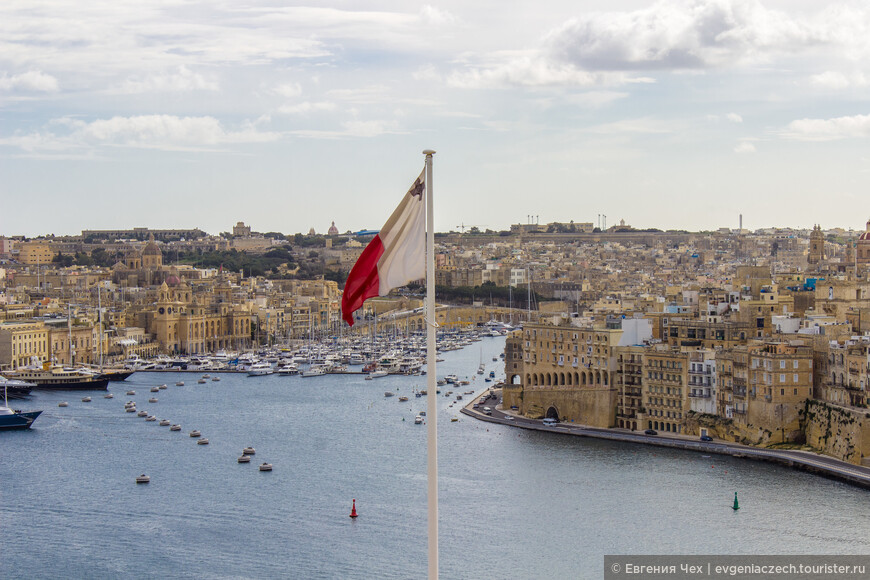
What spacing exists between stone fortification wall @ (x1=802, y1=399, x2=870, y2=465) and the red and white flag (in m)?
14.4

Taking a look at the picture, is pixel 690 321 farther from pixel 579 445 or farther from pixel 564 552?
pixel 564 552

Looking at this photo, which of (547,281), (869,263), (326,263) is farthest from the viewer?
(326,263)

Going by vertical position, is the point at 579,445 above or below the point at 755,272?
below

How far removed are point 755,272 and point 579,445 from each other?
870cm

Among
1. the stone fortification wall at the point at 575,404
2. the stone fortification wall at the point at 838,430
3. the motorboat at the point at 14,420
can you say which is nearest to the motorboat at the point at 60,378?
the motorboat at the point at 14,420

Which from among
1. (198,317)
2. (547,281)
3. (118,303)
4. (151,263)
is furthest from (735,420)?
(151,263)

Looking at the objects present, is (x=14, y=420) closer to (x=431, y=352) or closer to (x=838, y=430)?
(x=838, y=430)

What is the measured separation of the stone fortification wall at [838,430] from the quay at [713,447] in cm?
17

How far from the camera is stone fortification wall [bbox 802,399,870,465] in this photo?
63.7 feet

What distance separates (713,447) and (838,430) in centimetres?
211

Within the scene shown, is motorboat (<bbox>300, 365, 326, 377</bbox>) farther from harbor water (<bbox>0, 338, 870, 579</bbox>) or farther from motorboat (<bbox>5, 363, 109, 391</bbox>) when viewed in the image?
harbor water (<bbox>0, 338, 870, 579</bbox>)

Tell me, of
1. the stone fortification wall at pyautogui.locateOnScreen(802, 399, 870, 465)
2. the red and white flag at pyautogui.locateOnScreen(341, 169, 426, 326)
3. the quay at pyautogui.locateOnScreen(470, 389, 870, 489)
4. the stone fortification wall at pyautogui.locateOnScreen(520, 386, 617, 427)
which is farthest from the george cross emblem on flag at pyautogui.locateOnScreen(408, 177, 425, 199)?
the stone fortification wall at pyautogui.locateOnScreen(520, 386, 617, 427)

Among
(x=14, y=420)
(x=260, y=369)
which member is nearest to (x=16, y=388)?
(x=14, y=420)

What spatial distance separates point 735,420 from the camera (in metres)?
21.8
